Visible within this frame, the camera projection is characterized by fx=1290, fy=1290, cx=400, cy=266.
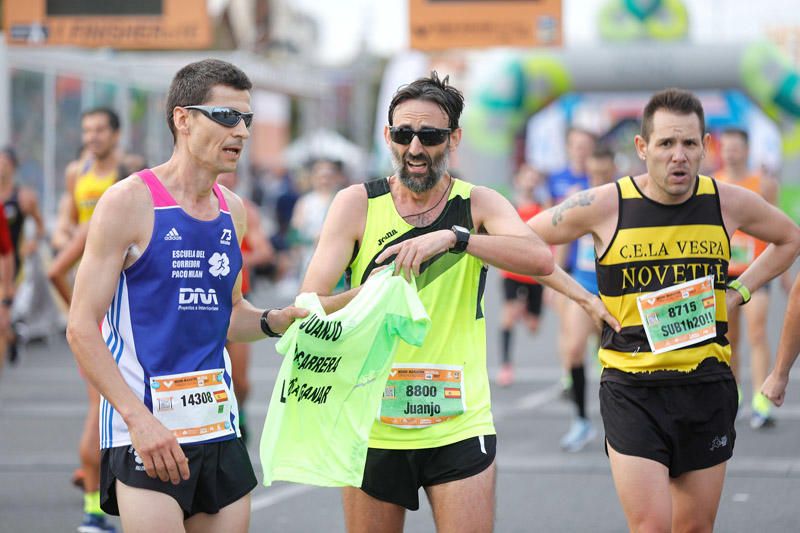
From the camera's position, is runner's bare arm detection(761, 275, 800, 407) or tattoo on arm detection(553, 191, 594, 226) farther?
tattoo on arm detection(553, 191, 594, 226)

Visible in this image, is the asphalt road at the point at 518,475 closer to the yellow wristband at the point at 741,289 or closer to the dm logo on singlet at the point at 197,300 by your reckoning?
the yellow wristband at the point at 741,289

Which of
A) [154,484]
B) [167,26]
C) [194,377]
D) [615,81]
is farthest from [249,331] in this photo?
[615,81]

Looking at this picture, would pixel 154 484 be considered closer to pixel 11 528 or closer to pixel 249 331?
pixel 249 331

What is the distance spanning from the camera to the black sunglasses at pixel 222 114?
3.99 meters

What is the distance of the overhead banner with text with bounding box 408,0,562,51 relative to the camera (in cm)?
1440

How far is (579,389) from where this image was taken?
9.10 m

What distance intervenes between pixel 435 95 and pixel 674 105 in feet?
3.60

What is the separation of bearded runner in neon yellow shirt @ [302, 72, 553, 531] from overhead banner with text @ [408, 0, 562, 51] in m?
10.2

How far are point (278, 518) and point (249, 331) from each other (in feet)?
10.4

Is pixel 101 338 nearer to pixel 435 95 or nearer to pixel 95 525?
pixel 435 95

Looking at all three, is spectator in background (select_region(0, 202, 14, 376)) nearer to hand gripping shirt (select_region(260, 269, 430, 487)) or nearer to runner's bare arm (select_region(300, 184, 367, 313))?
runner's bare arm (select_region(300, 184, 367, 313))

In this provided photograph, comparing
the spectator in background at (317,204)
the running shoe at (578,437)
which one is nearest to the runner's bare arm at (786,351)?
the running shoe at (578,437)

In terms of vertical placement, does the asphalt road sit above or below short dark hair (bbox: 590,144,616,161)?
below

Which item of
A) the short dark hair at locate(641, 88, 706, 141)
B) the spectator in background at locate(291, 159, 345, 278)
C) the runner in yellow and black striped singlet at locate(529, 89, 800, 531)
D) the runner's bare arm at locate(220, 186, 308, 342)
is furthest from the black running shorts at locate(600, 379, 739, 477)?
the spectator in background at locate(291, 159, 345, 278)
